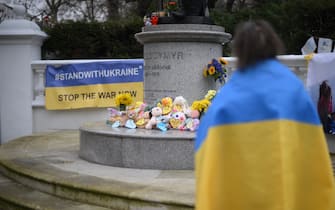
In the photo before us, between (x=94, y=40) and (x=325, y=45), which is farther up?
(x=325, y=45)

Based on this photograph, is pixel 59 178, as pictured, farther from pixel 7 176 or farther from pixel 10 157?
pixel 10 157

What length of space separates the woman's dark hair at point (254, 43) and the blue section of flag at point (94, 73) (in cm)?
760

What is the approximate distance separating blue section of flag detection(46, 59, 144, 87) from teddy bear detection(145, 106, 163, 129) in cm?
365

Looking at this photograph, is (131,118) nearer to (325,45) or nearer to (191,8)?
(191,8)

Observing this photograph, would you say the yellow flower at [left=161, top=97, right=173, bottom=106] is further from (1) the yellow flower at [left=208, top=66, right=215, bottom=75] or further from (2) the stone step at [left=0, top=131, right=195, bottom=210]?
(2) the stone step at [left=0, top=131, right=195, bottom=210]

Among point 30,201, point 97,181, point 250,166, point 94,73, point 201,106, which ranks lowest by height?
point 30,201

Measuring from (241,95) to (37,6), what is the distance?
82.5 feet

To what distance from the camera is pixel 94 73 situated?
10141 mm

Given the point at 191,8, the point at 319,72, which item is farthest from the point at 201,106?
the point at 319,72

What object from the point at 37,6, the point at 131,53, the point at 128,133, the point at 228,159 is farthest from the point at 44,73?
the point at 37,6

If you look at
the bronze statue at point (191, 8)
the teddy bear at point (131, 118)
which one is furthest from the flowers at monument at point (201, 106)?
the bronze statue at point (191, 8)

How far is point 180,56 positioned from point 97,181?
7.89 ft

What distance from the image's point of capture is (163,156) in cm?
586

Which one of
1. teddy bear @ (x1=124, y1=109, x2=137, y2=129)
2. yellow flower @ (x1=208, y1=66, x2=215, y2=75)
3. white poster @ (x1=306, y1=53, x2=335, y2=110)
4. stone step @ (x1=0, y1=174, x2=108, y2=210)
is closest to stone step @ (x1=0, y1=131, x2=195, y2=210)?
stone step @ (x1=0, y1=174, x2=108, y2=210)
